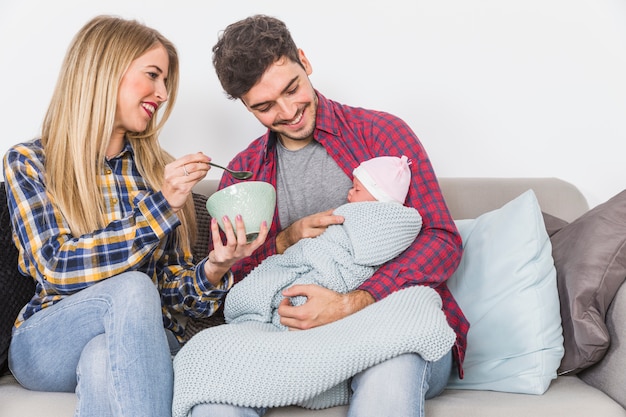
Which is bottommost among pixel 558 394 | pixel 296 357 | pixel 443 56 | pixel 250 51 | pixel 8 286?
pixel 558 394

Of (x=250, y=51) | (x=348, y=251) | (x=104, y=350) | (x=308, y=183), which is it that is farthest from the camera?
(x=308, y=183)

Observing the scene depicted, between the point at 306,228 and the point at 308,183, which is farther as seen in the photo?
the point at 308,183

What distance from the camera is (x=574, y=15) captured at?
223cm

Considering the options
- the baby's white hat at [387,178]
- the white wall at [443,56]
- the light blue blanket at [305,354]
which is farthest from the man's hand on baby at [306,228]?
the white wall at [443,56]

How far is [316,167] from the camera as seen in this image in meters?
1.75

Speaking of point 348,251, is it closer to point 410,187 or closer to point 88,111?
point 410,187

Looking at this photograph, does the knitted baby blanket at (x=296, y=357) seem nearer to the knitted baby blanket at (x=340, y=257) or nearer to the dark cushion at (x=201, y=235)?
the knitted baby blanket at (x=340, y=257)

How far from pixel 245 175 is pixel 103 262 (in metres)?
0.37

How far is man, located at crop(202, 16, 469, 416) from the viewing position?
1414 mm

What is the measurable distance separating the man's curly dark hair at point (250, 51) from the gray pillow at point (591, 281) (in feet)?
2.75

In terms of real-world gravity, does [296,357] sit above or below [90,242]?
below

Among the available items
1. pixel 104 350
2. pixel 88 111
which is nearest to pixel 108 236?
pixel 104 350

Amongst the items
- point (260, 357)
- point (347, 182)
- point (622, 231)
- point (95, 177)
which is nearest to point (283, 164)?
point (347, 182)

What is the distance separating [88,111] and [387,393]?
38.4 inches
